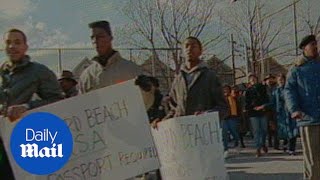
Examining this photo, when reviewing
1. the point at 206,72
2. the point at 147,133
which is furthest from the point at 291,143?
the point at 147,133

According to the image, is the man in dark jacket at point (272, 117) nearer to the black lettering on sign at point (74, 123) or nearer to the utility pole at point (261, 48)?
the utility pole at point (261, 48)

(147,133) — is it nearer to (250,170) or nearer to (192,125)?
(192,125)

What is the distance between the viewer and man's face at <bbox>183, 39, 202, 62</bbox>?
4789 millimetres

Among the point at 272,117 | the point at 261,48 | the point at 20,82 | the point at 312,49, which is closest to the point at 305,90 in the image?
the point at 312,49

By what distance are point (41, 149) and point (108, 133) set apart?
46 cm

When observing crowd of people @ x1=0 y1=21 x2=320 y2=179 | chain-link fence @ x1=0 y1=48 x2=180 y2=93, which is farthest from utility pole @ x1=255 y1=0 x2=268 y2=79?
crowd of people @ x1=0 y1=21 x2=320 y2=179

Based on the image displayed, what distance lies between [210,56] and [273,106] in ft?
20.6

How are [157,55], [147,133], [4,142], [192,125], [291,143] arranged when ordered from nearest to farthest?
[4,142]
[147,133]
[192,125]
[291,143]
[157,55]

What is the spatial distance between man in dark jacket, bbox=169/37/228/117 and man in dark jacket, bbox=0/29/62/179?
124cm

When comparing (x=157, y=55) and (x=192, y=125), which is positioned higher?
(x=157, y=55)

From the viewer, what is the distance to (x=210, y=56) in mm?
17203

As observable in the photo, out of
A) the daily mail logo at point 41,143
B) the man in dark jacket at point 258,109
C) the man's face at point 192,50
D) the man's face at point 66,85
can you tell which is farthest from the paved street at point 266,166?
the daily mail logo at point 41,143

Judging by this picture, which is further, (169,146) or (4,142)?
(169,146)

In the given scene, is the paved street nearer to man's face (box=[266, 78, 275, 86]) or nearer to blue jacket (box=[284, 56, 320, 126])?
man's face (box=[266, 78, 275, 86])
